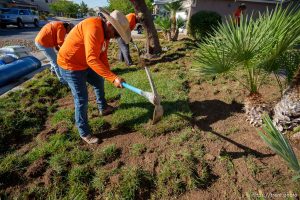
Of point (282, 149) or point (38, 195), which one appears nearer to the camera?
point (282, 149)

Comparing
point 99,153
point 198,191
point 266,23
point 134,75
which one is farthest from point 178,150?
point 134,75

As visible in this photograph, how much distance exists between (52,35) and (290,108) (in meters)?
4.46

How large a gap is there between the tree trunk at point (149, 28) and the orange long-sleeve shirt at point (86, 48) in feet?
14.9

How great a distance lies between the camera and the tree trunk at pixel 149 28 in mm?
6836

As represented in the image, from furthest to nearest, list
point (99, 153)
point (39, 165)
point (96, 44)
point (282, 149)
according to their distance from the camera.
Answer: point (99, 153) < point (39, 165) < point (96, 44) < point (282, 149)

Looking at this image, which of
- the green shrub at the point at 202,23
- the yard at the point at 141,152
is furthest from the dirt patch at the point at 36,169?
the green shrub at the point at 202,23

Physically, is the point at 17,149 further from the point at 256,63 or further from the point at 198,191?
the point at 256,63

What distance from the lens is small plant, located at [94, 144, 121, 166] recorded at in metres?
2.73

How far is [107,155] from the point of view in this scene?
9.21 ft

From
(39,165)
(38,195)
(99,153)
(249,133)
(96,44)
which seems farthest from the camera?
(249,133)

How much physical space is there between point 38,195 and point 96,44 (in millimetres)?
1725

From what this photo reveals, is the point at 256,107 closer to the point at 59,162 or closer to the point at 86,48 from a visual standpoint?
the point at 86,48

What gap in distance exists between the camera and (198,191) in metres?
2.36

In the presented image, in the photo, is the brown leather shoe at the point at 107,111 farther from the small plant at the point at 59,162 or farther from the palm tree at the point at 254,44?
the palm tree at the point at 254,44
